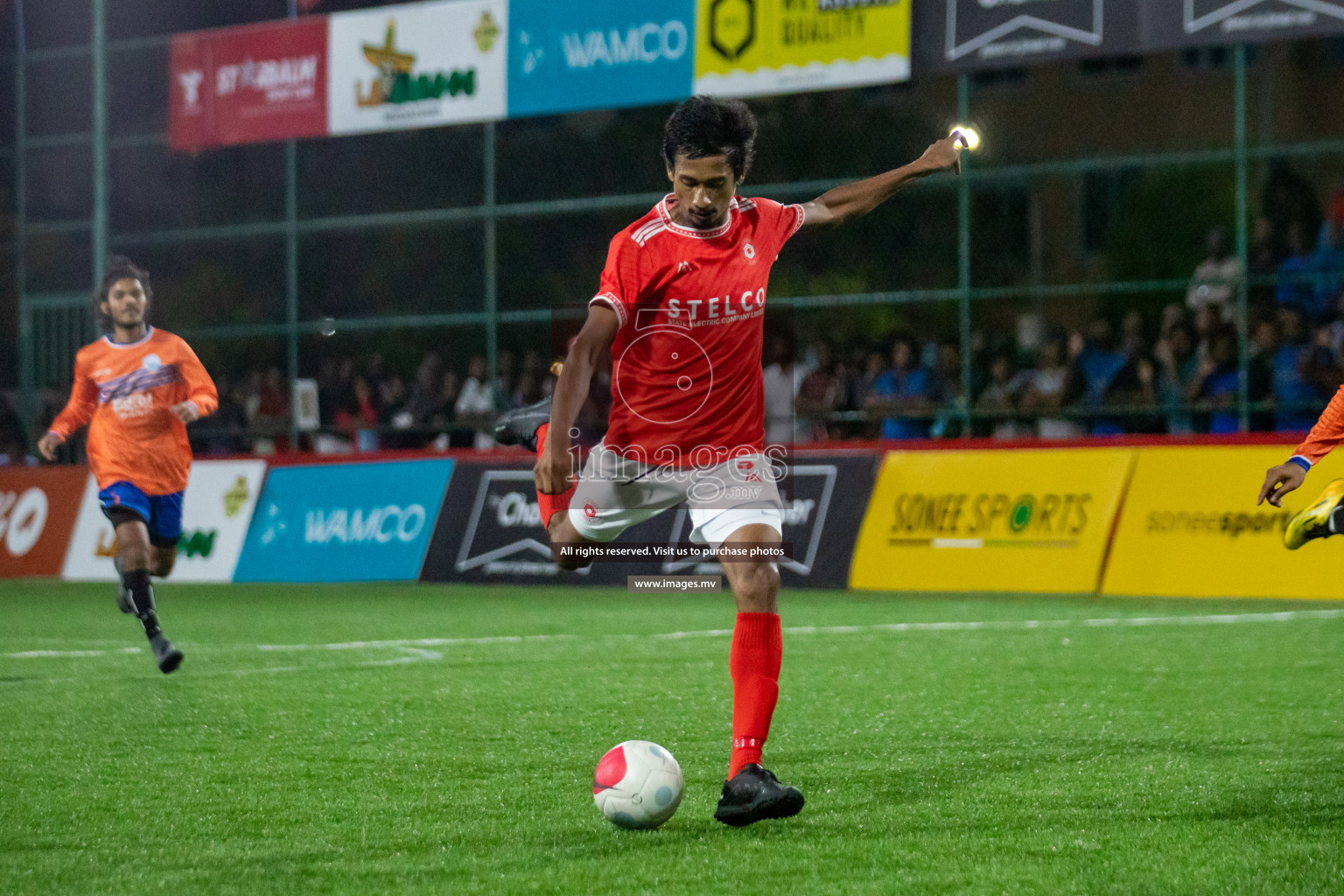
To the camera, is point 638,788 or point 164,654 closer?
point 638,788

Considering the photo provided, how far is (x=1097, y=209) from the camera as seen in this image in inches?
1265

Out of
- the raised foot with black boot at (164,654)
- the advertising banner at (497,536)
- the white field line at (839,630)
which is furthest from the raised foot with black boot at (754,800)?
the advertising banner at (497,536)

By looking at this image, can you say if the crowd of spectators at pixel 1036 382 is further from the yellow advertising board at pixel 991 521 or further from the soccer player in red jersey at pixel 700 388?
the soccer player in red jersey at pixel 700 388

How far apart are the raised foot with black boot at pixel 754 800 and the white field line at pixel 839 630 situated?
4.75m

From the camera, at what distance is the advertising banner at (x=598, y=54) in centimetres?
1548

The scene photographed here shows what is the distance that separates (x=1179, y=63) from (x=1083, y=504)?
2286 centimetres

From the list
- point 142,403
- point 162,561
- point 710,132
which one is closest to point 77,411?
point 142,403

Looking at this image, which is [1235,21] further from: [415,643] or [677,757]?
[677,757]

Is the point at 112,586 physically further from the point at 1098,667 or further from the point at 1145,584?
the point at 1098,667

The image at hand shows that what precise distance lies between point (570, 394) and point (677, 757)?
1.66m

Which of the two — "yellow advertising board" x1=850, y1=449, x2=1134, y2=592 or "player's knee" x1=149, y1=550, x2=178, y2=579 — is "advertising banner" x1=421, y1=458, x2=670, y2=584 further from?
"player's knee" x1=149, y1=550, x2=178, y2=579

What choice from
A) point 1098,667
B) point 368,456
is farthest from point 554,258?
point 1098,667

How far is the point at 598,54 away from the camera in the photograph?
1594cm

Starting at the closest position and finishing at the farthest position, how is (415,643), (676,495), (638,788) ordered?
(638,788)
(676,495)
(415,643)
